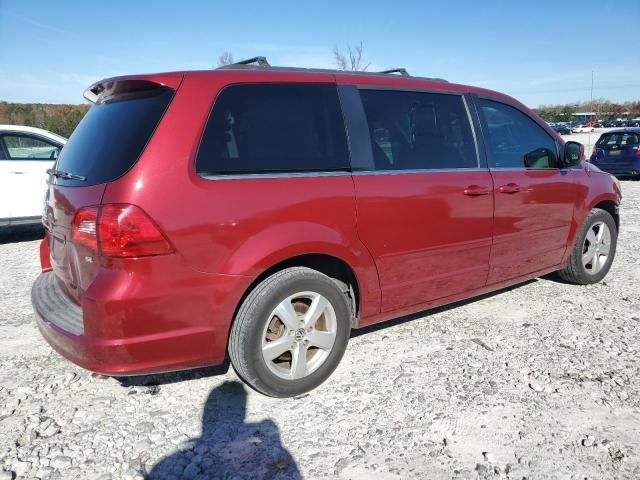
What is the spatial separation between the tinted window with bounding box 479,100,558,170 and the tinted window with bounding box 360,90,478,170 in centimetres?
26

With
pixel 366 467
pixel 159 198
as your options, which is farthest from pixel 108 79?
pixel 366 467

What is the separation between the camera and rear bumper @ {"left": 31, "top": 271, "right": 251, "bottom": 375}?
2289 millimetres

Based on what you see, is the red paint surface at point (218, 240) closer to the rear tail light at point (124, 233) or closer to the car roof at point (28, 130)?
the rear tail light at point (124, 233)

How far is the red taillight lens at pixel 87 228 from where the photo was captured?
2311mm

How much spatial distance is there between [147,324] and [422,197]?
1850 millimetres

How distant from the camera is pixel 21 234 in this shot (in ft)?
26.4

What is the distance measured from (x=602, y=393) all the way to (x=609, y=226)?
101 inches

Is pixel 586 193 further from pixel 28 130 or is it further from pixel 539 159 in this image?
pixel 28 130

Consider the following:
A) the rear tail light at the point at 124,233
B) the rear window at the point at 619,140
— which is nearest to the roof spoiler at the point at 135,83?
the rear tail light at the point at 124,233

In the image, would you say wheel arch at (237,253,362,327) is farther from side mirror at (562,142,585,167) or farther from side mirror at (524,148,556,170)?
side mirror at (562,142,585,167)

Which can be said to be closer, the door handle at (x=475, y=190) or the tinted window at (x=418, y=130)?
the tinted window at (x=418, y=130)

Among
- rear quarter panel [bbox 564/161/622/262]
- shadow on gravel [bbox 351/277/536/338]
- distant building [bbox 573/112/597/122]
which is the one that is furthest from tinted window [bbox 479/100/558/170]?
distant building [bbox 573/112/597/122]

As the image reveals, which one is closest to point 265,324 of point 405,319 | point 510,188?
point 405,319

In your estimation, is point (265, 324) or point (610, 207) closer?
point (265, 324)
